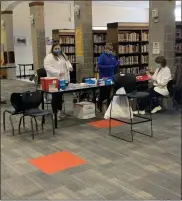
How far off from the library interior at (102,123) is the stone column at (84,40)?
26 millimetres

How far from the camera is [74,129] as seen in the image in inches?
208

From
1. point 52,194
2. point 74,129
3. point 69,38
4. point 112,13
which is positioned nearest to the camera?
point 52,194

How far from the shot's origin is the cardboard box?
5.91m

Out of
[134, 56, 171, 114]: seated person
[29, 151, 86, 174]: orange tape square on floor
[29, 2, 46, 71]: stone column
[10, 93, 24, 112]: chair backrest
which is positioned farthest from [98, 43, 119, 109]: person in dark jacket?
[29, 2, 46, 71]: stone column

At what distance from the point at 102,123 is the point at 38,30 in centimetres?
626

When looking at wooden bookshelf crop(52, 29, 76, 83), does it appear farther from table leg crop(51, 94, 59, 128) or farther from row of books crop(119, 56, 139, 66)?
table leg crop(51, 94, 59, 128)

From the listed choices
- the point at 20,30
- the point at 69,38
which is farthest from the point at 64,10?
the point at 69,38

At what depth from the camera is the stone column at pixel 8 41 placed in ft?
44.9

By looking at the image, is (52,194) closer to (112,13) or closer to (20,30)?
(20,30)

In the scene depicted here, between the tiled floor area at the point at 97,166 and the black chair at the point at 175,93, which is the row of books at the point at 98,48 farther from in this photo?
the tiled floor area at the point at 97,166

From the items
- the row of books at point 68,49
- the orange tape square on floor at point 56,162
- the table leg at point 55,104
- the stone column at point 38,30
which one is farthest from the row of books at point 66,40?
the orange tape square on floor at point 56,162

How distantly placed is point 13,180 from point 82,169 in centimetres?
77

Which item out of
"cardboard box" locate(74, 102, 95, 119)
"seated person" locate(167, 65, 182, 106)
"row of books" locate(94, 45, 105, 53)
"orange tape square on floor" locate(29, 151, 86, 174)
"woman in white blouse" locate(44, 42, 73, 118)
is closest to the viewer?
"orange tape square on floor" locate(29, 151, 86, 174)

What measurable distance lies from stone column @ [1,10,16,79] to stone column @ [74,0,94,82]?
20.2 feet
